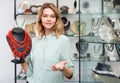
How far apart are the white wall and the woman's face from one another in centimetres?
172

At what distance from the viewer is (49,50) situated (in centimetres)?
181

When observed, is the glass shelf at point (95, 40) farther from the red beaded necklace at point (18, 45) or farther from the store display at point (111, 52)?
the red beaded necklace at point (18, 45)

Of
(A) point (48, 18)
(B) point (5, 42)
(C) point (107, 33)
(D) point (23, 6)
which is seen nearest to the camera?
(A) point (48, 18)

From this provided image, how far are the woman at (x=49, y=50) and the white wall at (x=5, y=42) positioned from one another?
1.69 meters

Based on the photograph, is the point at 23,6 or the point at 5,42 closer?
the point at 23,6

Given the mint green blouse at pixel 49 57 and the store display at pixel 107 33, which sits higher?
the store display at pixel 107 33

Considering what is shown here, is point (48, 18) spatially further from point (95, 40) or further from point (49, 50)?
point (95, 40)

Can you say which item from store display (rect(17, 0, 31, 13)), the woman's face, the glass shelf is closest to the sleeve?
the woman's face

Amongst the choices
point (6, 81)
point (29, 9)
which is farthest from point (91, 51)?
point (6, 81)

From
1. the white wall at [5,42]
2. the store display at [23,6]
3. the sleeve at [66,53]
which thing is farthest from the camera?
the white wall at [5,42]

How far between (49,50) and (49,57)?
0.06 m

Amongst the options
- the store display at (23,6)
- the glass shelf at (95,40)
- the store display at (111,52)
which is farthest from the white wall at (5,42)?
the store display at (111,52)

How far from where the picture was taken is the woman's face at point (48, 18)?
1.78 meters

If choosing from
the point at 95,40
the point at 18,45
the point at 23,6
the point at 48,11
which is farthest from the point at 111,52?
the point at 23,6
